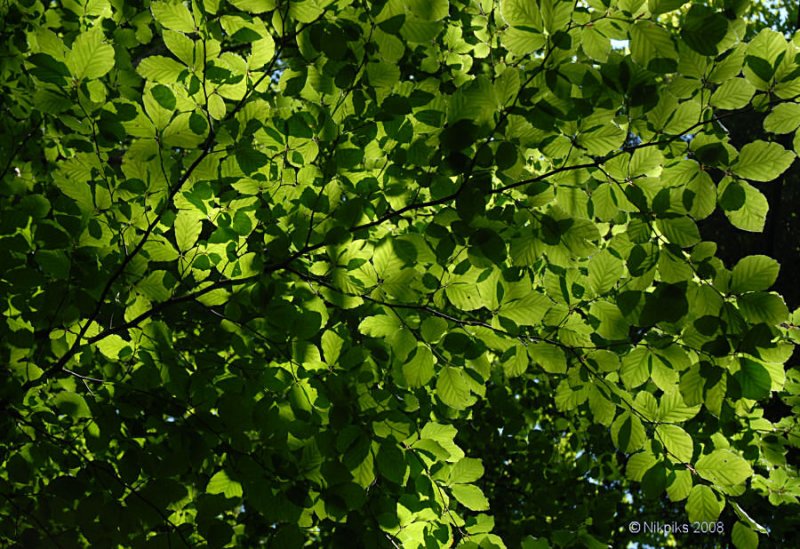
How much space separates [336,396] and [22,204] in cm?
164

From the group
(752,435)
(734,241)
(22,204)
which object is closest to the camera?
(22,204)

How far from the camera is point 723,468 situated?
1985mm

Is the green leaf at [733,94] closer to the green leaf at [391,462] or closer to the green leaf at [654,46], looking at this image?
the green leaf at [654,46]

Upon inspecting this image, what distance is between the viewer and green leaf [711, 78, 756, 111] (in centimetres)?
165

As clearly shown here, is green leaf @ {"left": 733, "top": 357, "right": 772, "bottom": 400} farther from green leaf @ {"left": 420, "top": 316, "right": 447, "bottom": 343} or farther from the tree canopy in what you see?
green leaf @ {"left": 420, "top": 316, "right": 447, "bottom": 343}

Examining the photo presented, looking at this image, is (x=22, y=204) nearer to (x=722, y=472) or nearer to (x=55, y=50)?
(x=55, y=50)

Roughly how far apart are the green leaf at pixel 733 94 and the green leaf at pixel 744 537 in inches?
59.3

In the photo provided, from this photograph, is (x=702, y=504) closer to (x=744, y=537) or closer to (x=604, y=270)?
(x=744, y=537)

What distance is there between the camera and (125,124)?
1.83 m

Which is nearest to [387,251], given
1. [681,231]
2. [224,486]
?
[681,231]

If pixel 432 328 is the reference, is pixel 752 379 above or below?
below

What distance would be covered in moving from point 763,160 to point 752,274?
336 millimetres

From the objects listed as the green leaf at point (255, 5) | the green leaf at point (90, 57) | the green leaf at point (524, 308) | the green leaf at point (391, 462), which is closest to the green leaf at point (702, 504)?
the green leaf at point (524, 308)

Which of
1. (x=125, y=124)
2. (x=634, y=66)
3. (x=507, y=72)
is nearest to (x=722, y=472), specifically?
(x=634, y=66)
